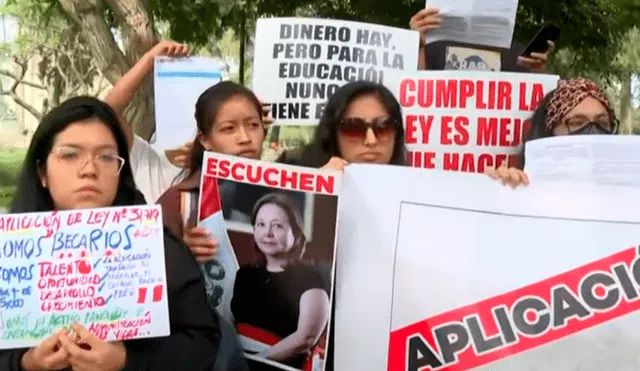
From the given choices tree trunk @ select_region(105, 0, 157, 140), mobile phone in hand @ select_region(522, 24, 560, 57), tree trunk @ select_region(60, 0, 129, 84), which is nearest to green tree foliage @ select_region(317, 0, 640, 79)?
tree trunk @ select_region(105, 0, 157, 140)

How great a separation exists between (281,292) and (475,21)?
4.65 feet

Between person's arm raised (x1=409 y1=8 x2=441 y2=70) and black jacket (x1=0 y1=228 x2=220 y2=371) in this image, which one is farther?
person's arm raised (x1=409 y1=8 x2=441 y2=70)

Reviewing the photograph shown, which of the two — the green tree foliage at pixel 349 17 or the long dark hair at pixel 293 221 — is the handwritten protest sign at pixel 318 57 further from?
the green tree foliage at pixel 349 17

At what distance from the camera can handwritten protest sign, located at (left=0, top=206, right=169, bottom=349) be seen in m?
1.59

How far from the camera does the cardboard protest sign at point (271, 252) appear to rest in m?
1.87

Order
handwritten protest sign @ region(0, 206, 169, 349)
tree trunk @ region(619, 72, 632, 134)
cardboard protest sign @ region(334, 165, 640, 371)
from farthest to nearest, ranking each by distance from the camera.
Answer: tree trunk @ region(619, 72, 632, 134) → cardboard protest sign @ region(334, 165, 640, 371) → handwritten protest sign @ region(0, 206, 169, 349)

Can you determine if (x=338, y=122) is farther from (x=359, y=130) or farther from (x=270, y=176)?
(x=270, y=176)

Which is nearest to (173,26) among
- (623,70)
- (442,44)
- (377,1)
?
(377,1)

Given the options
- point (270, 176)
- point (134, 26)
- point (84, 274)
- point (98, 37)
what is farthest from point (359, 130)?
point (98, 37)

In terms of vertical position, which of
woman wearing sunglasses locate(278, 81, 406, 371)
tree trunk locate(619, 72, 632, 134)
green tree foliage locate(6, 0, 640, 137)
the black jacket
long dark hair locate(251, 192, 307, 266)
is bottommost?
the black jacket

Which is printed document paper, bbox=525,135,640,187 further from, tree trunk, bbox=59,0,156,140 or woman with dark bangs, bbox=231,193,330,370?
tree trunk, bbox=59,0,156,140

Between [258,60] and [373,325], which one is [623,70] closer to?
[258,60]

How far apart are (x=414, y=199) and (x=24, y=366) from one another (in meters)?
0.94

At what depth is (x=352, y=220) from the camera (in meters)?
1.92
